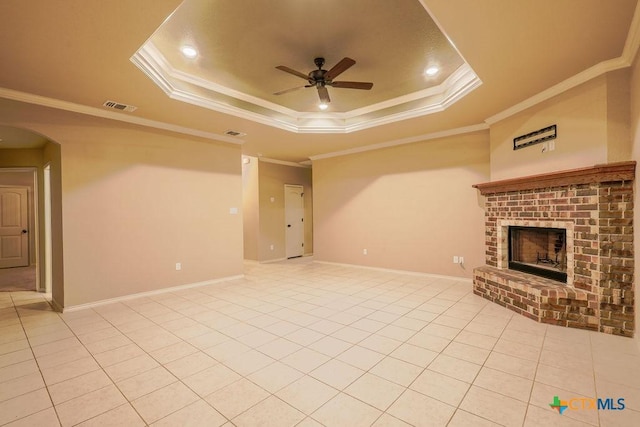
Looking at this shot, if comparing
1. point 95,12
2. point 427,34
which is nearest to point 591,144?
point 427,34

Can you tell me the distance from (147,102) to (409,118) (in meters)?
3.70

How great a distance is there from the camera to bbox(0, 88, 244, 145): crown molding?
3227mm

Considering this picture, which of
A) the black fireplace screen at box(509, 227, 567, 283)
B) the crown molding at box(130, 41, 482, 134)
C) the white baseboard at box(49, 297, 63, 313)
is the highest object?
the crown molding at box(130, 41, 482, 134)

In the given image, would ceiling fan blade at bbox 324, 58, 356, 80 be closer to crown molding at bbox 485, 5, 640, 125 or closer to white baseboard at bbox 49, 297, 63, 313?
crown molding at bbox 485, 5, 640, 125

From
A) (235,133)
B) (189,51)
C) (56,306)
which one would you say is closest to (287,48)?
(189,51)

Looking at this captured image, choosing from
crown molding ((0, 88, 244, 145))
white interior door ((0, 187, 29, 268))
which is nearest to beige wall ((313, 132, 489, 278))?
crown molding ((0, 88, 244, 145))

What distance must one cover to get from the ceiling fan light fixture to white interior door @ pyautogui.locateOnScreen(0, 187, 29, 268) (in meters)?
9.49

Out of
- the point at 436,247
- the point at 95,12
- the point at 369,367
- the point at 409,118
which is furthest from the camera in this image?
the point at 436,247

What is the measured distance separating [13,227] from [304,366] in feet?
28.4

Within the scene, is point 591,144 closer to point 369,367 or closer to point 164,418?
point 369,367

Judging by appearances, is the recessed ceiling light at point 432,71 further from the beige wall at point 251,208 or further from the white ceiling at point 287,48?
the beige wall at point 251,208

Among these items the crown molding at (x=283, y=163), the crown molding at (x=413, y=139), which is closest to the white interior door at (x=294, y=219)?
the crown molding at (x=283, y=163)

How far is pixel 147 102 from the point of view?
3613mm

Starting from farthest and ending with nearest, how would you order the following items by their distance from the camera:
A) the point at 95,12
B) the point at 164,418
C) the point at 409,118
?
the point at 409,118
the point at 95,12
the point at 164,418
